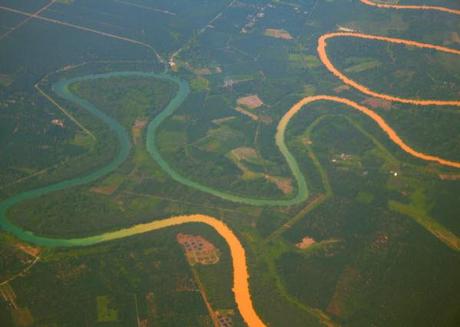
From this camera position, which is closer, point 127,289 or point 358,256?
Answer: point 127,289

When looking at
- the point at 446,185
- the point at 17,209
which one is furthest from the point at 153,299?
the point at 446,185

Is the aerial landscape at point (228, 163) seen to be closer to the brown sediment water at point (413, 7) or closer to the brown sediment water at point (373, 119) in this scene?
the brown sediment water at point (373, 119)

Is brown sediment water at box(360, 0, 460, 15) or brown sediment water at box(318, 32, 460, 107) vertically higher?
brown sediment water at box(360, 0, 460, 15)

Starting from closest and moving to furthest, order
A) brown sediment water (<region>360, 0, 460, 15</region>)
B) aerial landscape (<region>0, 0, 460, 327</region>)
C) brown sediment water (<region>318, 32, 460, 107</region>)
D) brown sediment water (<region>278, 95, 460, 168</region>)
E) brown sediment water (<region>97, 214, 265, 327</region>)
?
brown sediment water (<region>97, 214, 265, 327</region>) < aerial landscape (<region>0, 0, 460, 327</region>) < brown sediment water (<region>278, 95, 460, 168</region>) < brown sediment water (<region>318, 32, 460, 107</region>) < brown sediment water (<region>360, 0, 460, 15</region>)

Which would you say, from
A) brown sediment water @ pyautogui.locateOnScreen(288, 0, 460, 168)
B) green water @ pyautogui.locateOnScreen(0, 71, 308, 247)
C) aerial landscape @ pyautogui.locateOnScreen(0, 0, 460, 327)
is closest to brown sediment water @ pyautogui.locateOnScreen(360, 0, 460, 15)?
aerial landscape @ pyautogui.locateOnScreen(0, 0, 460, 327)

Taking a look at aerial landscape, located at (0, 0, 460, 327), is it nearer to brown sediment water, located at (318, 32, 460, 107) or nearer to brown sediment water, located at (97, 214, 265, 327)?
brown sediment water, located at (97, 214, 265, 327)

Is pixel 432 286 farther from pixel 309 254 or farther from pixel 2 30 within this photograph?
pixel 2 30
